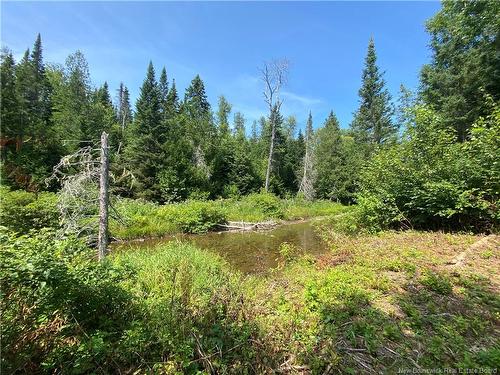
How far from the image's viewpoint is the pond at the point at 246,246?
350 inches

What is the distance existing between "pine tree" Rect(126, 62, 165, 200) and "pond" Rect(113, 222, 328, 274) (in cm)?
1149

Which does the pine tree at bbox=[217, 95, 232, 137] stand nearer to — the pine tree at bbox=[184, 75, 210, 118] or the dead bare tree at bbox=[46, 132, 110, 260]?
the pine tree at bbox=[184, 75, 210, 118]

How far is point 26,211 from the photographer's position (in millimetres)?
10586

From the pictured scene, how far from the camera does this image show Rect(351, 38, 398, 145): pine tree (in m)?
29.8

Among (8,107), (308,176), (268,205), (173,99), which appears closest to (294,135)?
(308,176)

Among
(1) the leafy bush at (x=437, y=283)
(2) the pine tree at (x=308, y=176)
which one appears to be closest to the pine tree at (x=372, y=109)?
(2) the pine tree at (x=308, y=176)

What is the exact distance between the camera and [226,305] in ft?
12.2

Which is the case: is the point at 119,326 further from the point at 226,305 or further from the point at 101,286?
the point at 226,305

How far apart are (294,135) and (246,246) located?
39.8 meters

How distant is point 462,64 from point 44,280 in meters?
21.0

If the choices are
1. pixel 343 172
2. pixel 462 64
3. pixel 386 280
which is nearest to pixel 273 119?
pixel 343 172

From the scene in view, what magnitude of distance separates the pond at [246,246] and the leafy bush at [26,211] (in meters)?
2.75

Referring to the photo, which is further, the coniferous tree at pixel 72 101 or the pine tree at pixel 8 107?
the coniferous tree at pixel 72 101

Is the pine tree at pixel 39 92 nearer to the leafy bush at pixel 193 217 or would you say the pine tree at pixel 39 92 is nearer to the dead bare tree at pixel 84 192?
the leafy bush at pixel 193 217
